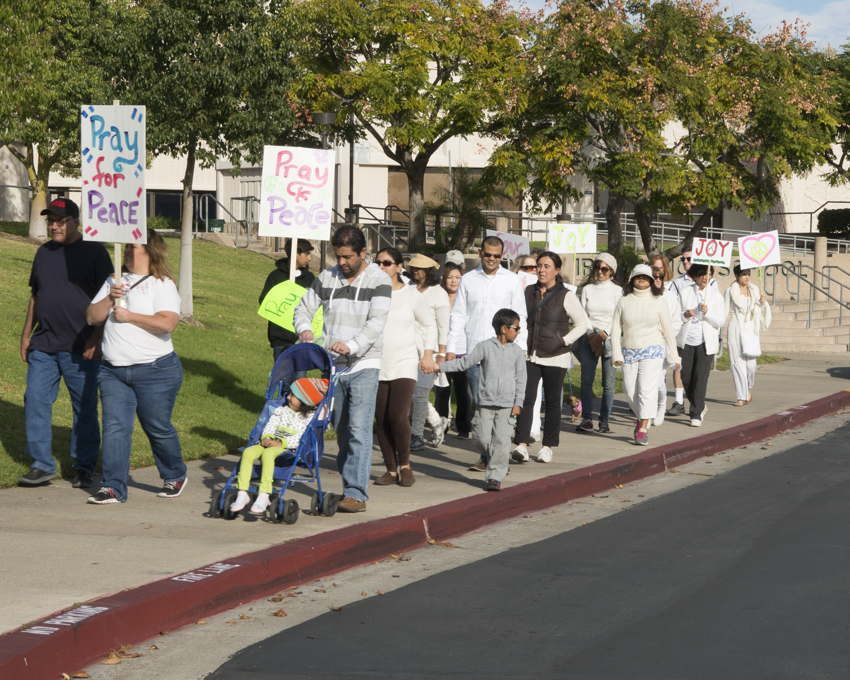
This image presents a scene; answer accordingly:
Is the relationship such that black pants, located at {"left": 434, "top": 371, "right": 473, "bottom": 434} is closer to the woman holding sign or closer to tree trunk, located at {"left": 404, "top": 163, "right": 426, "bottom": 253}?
the woman holding sign

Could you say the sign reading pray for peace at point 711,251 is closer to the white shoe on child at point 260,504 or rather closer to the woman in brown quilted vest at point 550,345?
the woman in brown quilted vest at point 550,345

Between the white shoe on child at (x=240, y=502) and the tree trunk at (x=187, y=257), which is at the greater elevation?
the tree trunk at (x=187, y=257)

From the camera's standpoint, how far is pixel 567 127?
27.4m

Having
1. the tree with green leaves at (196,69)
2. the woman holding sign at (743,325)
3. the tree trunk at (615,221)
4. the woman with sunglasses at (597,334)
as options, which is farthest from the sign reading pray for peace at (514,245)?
the tree trunk at (615,221)

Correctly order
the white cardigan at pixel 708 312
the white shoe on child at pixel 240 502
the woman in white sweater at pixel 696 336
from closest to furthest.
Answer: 1. the white shoe on child at pixel 240 502
2. the woman in white sweater at pixel 696 336
3. the white cardigan at pixel 708 312

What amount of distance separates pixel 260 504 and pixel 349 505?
0.68 m

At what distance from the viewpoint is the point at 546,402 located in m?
10.0

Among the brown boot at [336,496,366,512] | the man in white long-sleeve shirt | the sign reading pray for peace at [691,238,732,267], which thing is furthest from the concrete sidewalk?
the sign reading pray for peace at [691,238,732,267]

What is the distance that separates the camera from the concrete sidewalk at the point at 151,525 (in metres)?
5.39

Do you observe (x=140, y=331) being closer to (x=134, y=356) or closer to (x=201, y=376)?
(x=134, y=356)

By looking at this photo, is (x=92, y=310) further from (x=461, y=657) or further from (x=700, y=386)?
(x=700, y=386)

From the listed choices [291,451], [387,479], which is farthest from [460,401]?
[291,451]

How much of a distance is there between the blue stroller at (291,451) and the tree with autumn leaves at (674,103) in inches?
777

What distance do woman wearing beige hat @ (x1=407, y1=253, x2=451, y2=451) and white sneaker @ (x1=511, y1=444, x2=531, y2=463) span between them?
103 centimetres
